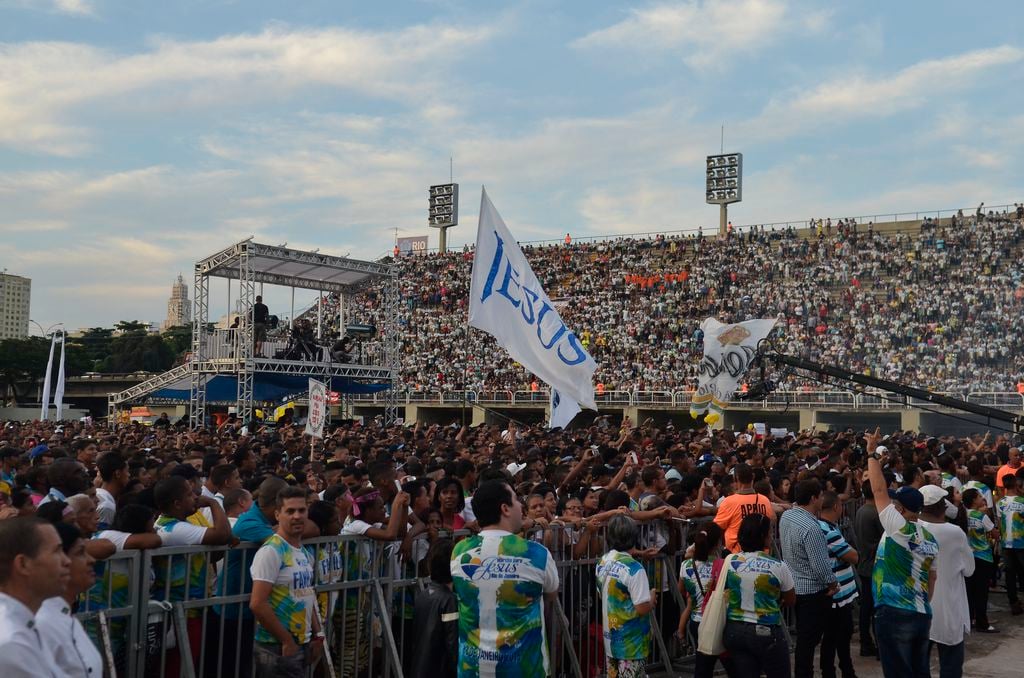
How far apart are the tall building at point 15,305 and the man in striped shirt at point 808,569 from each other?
642ft

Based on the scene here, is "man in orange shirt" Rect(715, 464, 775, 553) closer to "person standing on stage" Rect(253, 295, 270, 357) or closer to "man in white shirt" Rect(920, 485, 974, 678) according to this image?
"man in white shirt" Rect(920, 485, 974, 678)

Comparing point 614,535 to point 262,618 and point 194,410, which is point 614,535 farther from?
point 194,410

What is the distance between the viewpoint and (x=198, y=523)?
6109 mm

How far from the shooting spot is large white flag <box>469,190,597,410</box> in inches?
482

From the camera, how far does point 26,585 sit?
3027 millimetres

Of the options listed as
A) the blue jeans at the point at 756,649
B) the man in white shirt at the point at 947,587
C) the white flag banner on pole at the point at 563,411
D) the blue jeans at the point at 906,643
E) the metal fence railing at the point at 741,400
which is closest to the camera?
the blue jeans at the point at 756,649

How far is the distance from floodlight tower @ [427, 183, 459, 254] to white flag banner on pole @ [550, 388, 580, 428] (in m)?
51.7

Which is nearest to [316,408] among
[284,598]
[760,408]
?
[284,598]

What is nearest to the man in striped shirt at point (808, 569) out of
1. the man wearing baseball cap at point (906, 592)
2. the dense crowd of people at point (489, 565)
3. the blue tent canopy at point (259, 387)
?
the dense crowd of people at point (489, 565)

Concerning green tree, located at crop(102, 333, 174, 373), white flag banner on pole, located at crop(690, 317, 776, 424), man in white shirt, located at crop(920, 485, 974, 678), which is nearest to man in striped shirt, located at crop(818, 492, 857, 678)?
man in white shirt, located at crop(920, 485, 974, 678)

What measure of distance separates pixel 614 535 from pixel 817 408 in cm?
2899

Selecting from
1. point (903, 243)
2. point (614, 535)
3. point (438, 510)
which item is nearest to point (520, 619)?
point (614, 535)

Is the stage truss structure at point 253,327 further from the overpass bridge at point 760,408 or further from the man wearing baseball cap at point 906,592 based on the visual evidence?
the man wearing baseball cap at point 906,592

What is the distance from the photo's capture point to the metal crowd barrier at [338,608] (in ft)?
15.9
